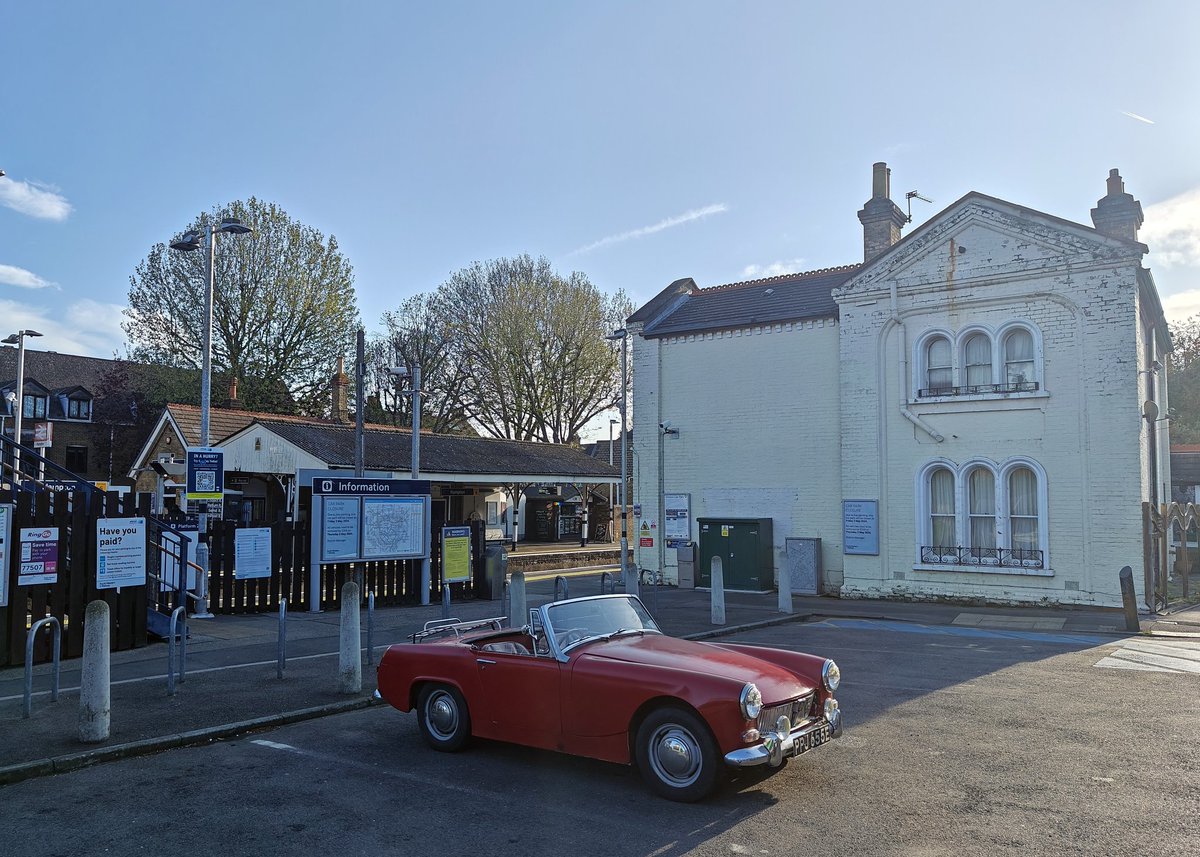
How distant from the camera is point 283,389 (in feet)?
125

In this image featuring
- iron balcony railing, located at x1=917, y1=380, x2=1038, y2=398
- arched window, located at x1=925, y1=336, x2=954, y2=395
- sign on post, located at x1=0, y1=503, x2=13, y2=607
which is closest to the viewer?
sign on post, located at x1=0, y1=503, x2=13, y2=607

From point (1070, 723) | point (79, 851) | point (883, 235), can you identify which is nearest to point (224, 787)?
point (79, 851)

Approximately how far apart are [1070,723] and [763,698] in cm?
406

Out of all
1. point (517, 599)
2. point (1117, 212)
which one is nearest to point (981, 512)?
point (1117, 212)

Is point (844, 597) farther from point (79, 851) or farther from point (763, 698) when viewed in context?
point (79, 851)

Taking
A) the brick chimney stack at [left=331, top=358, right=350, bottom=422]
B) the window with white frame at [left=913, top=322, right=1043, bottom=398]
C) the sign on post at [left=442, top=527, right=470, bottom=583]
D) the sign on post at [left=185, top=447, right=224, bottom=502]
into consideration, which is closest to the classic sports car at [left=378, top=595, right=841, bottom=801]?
the sign on post at [left=185, top=447, right=224, bottom=502]

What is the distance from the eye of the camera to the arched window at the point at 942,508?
63.9ft

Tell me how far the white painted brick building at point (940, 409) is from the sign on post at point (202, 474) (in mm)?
11851

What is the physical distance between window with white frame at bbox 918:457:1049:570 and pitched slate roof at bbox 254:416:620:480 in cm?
1530

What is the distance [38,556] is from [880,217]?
19.6 metres

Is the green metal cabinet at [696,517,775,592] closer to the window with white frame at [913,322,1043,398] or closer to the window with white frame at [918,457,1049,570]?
the window with white frame at [918,457,1049,570]

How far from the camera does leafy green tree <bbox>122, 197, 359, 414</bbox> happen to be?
3581 cm

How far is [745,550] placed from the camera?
21969mm

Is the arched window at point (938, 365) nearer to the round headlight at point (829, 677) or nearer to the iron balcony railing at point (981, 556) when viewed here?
the iron balcony railing at point (981, 556)
